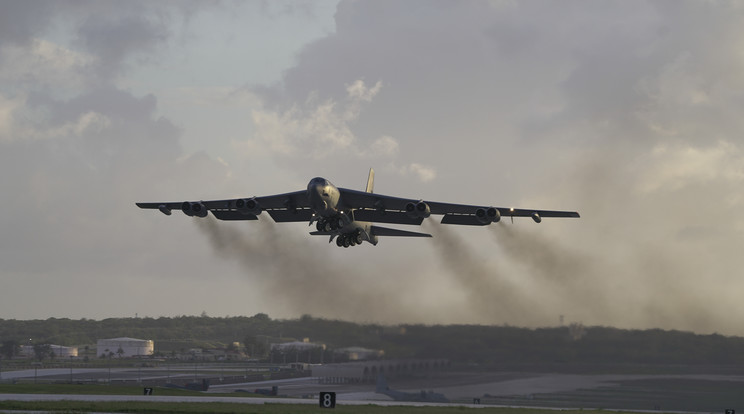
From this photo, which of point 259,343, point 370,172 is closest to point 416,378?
point 370,172

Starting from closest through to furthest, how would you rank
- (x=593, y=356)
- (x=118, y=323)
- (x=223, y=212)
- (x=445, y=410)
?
(x=445, y=410)
(x=223, y=212)
(x=593, y=356)
(x=118, y=323)

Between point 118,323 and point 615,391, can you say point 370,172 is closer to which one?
point 615,391

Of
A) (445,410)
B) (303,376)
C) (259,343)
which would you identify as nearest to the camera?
(445,410)

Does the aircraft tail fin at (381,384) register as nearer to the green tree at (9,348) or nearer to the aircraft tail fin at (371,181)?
the aircraft tail fin at (371,181)

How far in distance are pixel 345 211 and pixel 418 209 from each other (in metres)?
5.16

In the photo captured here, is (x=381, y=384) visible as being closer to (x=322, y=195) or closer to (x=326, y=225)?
(x=326, y=225)

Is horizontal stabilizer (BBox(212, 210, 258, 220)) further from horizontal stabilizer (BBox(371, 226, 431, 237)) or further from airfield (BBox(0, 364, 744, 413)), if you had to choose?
airfield (BBox(0, 364, 744, 413))

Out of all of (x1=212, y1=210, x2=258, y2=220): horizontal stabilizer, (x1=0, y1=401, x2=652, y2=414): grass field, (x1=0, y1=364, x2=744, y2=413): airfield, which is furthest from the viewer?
(x1=0, y1=364, x2=744, y2=413): airfield

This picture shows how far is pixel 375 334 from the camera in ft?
185

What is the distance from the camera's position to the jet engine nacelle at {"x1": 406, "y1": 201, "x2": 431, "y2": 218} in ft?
152

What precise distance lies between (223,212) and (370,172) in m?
13.9

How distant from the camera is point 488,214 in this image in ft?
150

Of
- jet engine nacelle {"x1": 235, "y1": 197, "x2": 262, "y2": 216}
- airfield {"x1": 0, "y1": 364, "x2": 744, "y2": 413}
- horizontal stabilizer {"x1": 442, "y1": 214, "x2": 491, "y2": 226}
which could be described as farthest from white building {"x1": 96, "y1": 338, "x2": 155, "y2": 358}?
horizontal stabilizer {"x1": 442, "y1": 214, "x2": 491, "y2": 226}

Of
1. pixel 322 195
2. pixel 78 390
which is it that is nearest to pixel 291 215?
pixel 322 195
